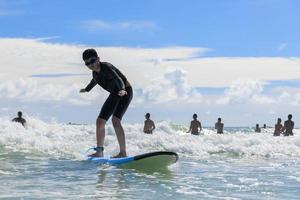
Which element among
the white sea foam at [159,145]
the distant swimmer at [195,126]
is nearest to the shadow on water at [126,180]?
the white sea foam at [159,145]

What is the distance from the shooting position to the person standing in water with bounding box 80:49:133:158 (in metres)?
8.45

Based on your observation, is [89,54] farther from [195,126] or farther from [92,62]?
[195,126]

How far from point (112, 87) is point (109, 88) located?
0.08 metres

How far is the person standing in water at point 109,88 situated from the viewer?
8445 millimetres

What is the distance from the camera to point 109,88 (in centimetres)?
866

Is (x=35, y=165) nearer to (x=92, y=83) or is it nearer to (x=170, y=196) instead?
(x=92, y=83)

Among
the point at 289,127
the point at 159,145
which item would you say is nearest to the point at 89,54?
the point at 159,145

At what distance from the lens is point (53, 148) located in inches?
534

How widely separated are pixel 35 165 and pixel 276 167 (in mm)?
4630

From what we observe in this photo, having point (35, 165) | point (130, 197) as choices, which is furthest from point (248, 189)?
point (35, 165)

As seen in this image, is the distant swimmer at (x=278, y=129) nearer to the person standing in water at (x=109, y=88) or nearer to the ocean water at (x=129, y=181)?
the ocean water at (x=129, y=181)

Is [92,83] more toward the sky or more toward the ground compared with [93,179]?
more toward the sky

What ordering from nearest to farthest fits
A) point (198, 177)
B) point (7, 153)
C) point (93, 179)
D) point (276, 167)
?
point (93, 179)
point (198, 177)
point (276, 167)
point (7, 153)

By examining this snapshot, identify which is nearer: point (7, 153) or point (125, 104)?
point (125, 104)
